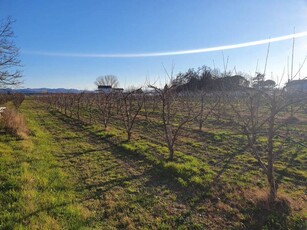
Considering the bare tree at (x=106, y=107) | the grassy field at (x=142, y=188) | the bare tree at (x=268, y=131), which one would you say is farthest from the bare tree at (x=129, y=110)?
the bare tree at (x=268, y=131)

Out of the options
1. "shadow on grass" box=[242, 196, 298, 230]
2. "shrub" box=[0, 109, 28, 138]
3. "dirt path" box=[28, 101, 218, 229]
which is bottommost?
"dirt path" box=[28, 101, 218, 229]

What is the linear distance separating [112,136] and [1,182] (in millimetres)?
6281

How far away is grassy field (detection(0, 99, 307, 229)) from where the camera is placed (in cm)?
417

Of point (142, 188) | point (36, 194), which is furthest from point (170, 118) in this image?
point (36, 194)

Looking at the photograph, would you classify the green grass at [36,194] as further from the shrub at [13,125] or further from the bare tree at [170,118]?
the bare tree at [170,118]

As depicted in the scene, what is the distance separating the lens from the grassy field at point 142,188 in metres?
4.17

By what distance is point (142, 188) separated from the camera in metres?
5.66

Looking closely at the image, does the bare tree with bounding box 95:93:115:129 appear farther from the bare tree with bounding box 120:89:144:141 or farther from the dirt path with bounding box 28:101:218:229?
the dirt path with bounding box 28:101:218:229

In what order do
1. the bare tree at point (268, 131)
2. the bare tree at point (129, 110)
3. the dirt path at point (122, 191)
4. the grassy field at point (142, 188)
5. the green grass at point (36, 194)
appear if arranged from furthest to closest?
the bare tree at point (129, 110) < the bare tree at point (268, 131) < the dirt path at point (122, 191) < the grassy field at point (142, 188) < the green grass at point (36, 194)

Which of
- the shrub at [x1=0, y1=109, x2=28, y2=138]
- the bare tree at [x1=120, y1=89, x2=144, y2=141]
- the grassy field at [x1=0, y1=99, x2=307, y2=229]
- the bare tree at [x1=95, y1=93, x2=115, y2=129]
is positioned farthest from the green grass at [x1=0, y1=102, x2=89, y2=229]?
the bare tree at [x1=95, y1=93, x2=115, y2=129]

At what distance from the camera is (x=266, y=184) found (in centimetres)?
585

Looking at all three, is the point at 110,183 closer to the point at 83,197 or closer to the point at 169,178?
the point at 83,197

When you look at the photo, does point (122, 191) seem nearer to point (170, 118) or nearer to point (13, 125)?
point (13, 125)

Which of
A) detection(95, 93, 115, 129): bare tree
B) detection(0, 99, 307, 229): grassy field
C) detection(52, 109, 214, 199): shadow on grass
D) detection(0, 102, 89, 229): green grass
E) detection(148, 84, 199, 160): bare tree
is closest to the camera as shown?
detection(0, 102, 89, 229): green grass
